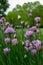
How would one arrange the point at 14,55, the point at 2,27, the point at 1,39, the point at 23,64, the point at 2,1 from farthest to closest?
the point at 2,1 → the point at 2,27 → the point at 1,39 → the point at 14,55 → the point at 23,64

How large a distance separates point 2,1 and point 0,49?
39062 millimetres

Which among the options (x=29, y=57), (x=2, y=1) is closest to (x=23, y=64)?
(x=29, y=57)

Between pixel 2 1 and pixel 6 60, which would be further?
pixel 2 1

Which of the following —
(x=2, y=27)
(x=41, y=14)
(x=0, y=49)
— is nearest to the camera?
(x=0, y=49)

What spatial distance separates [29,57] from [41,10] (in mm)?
51604

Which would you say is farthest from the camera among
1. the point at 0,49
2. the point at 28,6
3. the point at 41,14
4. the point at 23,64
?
the point at 28,6

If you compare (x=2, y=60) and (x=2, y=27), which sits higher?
(x=2, y=27)

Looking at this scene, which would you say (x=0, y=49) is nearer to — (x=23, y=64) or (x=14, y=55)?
(x=14, y=55)

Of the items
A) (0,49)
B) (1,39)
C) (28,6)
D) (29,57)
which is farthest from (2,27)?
(28,6)

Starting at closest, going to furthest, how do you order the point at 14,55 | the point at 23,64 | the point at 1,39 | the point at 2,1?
1. the point at 23,64
2. the point at 14,55
3. the point at 1,39
4. the point at 2,1

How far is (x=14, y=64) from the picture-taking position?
3086 millimetres

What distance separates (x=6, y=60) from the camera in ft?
10.8

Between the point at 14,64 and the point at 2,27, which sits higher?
the point at 2,27

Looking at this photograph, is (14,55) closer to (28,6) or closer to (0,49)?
(0,49)
